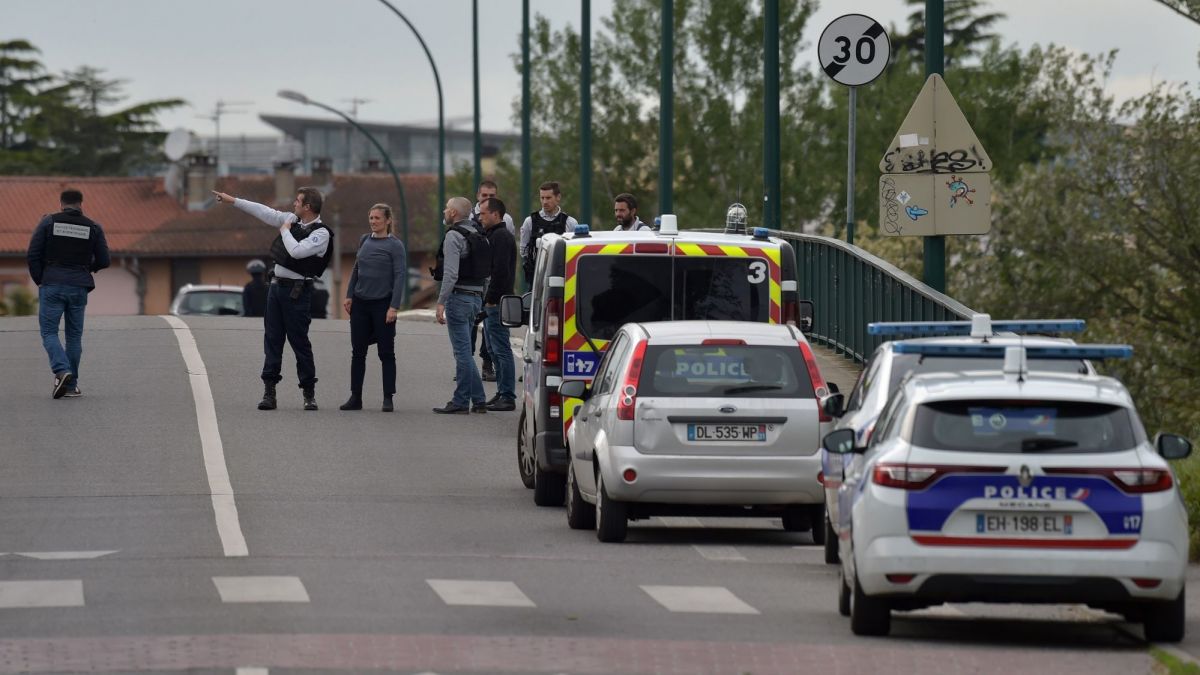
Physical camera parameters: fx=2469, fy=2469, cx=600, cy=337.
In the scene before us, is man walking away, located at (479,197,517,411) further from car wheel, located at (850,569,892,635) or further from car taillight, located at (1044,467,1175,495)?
Answer: car taillight, located at (1044,467,1175,495)

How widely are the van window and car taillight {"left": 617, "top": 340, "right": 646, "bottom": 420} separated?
6.52 feet

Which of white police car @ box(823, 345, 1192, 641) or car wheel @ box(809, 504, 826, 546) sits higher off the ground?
white police car @ box(823, 345, 1192, 641)

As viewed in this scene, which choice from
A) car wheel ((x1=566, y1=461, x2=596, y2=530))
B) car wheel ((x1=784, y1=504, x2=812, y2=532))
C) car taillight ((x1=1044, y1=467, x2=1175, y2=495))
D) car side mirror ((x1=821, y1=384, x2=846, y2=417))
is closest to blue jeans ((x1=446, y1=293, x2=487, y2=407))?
car wheel ((x1=566, y1=461, x2=596, y2=530))

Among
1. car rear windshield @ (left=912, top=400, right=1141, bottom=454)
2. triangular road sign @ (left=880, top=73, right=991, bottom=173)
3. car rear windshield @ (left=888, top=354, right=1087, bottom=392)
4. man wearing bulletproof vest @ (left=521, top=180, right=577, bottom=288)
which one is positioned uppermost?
triangular road sign @ (left=880, top=73, right=991, bottom=173)

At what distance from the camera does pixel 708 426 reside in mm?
13961

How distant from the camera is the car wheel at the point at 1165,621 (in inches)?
404

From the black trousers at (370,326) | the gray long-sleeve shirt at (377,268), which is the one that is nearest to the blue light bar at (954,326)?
the gray long-sleeve shirt at (377,268)

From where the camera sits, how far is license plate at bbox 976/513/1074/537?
1008 centimetres

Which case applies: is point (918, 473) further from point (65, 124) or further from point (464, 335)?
point (65, 124)

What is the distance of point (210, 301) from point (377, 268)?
74.3 feet

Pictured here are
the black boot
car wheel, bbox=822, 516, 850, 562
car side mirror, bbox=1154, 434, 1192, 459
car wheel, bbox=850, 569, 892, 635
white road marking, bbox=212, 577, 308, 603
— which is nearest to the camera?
car wheel, bbox=850, 569, 892, 635

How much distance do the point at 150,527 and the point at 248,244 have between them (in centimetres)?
8118

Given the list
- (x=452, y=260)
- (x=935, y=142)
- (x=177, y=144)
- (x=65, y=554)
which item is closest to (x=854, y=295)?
(x=452, y=260)

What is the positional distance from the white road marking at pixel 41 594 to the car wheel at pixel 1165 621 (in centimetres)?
463
